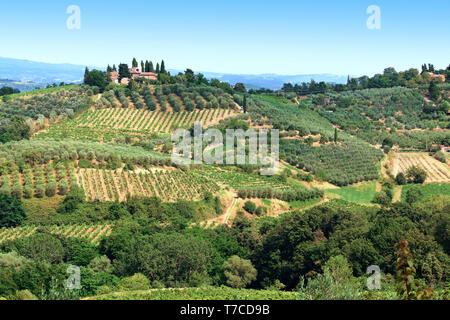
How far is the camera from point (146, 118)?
69312 millimetres

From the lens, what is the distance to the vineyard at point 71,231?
3038 cm

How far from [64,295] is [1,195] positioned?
67.7ft

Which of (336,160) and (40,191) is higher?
(336,160)

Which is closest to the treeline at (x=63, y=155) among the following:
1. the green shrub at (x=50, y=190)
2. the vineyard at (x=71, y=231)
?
the green shrub at (x=50, y=190)

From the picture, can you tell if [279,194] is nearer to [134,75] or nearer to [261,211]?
[261,211]

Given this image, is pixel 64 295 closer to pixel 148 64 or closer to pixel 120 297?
pixel 120 297

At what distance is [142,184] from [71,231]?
10564 millimetres

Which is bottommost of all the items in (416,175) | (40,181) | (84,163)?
(416,175)

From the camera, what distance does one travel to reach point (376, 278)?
20078mm

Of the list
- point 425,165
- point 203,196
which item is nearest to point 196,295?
point 203,196

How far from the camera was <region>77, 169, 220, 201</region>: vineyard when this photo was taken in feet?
126

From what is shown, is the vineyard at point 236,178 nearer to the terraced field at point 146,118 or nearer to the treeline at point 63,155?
the treeline at point 63,155

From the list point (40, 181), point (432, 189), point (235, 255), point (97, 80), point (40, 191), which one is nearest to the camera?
point (235, 255)
